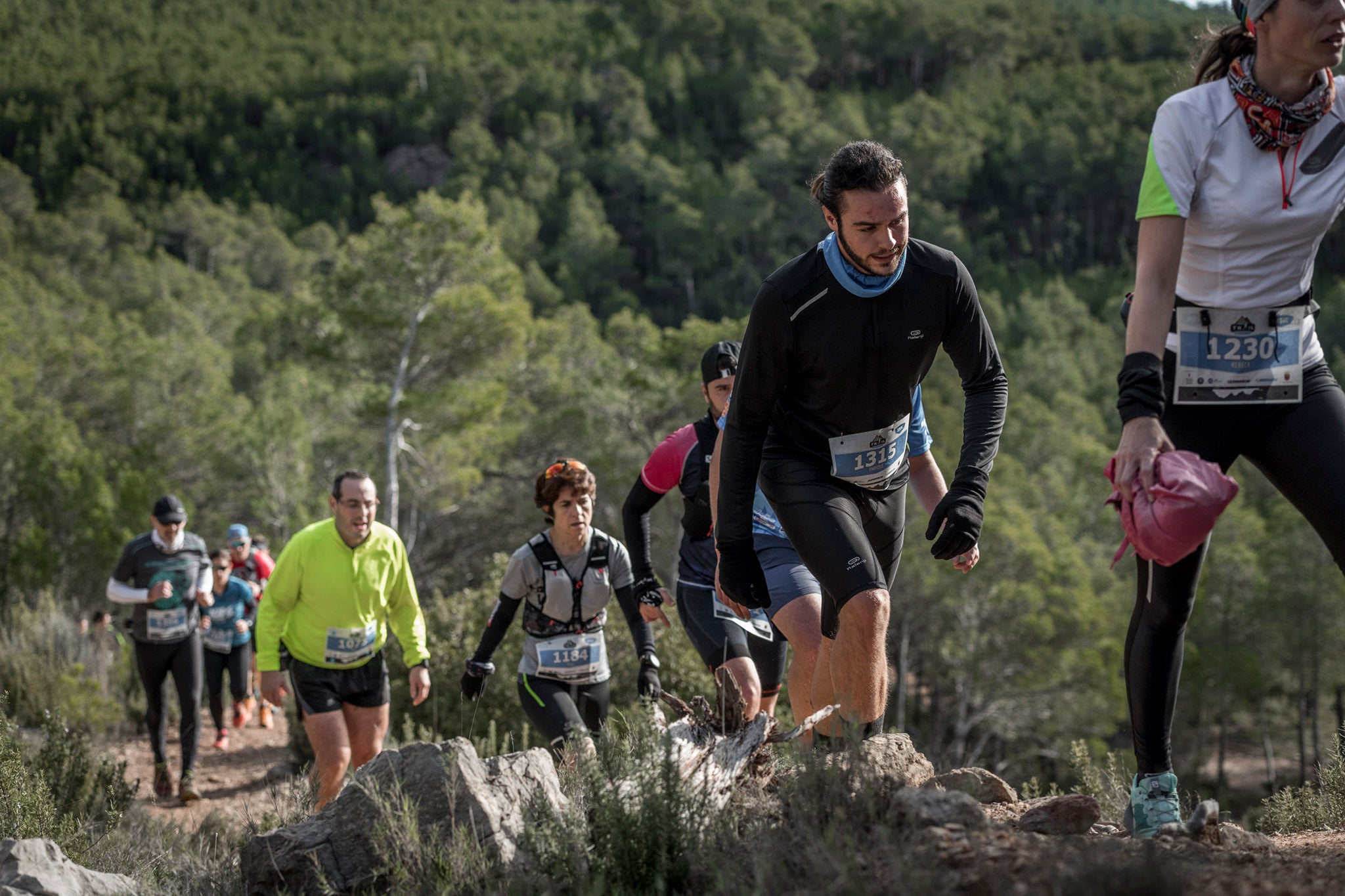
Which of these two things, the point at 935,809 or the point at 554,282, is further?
the point at 554,282

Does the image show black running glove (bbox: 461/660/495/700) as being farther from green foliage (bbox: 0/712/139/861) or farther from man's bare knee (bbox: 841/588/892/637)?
man's bare knee (bbox: 841/588/892/637)

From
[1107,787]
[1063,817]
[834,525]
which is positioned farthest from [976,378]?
[1107,787]

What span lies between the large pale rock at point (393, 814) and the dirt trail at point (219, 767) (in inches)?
138

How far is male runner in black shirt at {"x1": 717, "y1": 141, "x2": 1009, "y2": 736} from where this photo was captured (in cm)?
327

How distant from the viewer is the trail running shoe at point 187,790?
26.6 ft

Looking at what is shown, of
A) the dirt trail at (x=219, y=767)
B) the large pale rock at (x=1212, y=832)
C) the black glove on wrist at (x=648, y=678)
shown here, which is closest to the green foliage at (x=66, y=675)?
the dirt trail at (x=219, y=767)

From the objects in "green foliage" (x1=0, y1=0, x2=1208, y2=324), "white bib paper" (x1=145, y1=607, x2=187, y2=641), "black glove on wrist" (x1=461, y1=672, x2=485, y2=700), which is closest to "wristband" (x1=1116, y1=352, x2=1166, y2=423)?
"black glove on wrist" (x1=461, y1=672, x2=485, y2=700)

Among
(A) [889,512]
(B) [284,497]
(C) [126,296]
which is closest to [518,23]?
(C) [126,296]

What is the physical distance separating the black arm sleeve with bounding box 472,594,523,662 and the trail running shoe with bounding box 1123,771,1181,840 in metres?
3.04

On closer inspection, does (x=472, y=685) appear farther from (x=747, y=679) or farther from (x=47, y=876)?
(x=47, y=876)

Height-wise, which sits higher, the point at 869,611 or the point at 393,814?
the point at 869,611

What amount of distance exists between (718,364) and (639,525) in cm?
85

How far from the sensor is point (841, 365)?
3359mm

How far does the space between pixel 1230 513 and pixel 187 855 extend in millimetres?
41551
